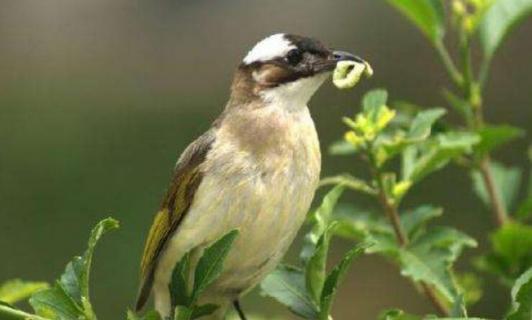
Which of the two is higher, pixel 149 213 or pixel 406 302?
pixel 149 213

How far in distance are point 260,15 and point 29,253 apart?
5.50 meters

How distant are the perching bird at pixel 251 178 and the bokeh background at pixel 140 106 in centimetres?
367

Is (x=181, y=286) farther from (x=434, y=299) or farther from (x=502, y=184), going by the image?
(x=502, y=184)

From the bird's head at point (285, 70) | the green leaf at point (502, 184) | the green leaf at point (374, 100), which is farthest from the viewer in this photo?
the bird's head at point (285, 70)

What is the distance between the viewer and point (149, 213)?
8.49 metres

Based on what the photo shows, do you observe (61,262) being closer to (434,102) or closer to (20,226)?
(20,226)

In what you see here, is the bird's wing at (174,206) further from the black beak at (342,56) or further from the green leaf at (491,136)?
the green leaf at (491,136)

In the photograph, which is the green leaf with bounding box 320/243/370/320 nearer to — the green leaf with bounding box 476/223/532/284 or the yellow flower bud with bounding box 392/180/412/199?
the yellow flower bud with bounding box 392/180/412/199

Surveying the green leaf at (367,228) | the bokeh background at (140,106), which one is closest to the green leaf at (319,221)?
the green leaf at (367,228)

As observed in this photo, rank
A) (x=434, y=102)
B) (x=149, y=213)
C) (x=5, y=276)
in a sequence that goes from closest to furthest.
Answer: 1. (x=5, y=276)
2. (x=149, y=213)
3. (x=434, y=102)

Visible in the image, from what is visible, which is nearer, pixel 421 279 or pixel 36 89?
pixel 421 279

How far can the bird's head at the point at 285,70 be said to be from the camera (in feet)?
10.5

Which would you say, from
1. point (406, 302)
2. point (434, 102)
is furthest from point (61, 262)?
point (434, 102)

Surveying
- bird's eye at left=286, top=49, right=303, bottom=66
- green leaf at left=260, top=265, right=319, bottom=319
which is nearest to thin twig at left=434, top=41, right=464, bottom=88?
bird's eye at left=286, top=49, right=303, bottom=66
